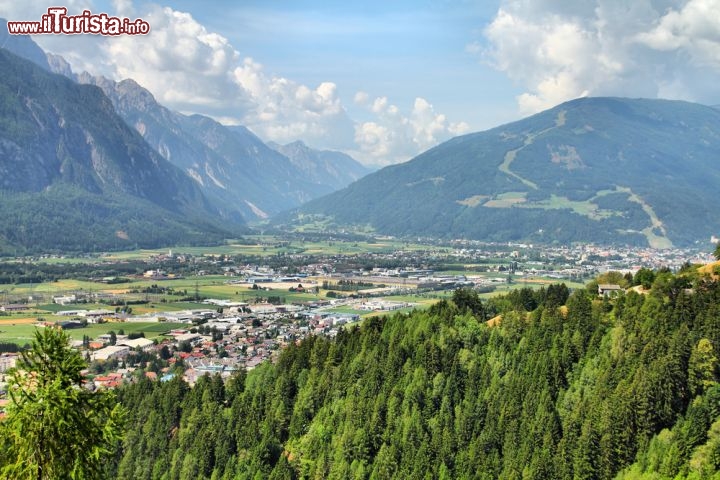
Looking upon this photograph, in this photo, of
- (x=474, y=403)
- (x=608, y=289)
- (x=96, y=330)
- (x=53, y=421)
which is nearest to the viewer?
(x=53, y=421)

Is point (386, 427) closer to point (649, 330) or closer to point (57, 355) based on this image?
point (649, 330)

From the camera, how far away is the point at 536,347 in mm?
54031

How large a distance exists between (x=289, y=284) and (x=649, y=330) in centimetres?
12758

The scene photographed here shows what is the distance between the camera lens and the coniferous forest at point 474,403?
4147 cm

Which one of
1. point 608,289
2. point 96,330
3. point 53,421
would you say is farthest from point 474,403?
point 96,330

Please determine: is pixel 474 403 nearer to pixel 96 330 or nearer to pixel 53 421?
pixel 53 421

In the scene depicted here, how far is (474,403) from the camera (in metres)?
49.8

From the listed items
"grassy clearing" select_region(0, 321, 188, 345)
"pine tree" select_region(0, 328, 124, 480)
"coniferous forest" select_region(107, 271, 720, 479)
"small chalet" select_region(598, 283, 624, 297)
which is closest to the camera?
"pine tree" select_region(0, 328, 124, 480)

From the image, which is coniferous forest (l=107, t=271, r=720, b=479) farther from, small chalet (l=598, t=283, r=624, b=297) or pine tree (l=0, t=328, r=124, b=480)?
pine tree (l=0, t=328, r=124, b=480)

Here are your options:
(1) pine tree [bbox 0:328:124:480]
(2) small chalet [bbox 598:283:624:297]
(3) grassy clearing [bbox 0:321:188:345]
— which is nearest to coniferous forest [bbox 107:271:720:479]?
(2) small chalet [bbox 598:283:624:297]

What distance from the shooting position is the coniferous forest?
4147cm

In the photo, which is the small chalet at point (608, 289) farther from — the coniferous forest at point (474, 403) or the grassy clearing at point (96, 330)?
the grassy clearing at point (96, 330)

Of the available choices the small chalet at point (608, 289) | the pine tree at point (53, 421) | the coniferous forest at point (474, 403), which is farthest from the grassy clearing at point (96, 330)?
the pine tree at point (53, 421)

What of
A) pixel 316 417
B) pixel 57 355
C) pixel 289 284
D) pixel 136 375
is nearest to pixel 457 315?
pixel 316 417
